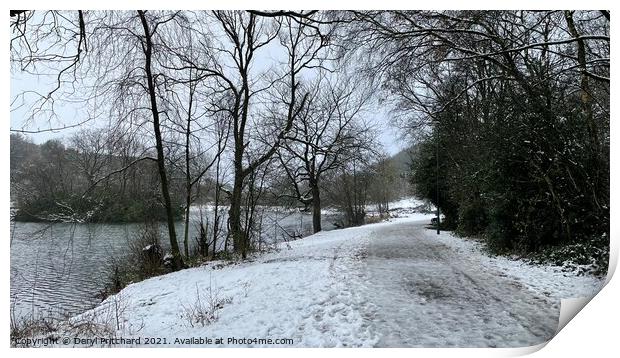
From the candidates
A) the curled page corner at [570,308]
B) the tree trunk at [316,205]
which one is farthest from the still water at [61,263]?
the tree trunk at [316,205]

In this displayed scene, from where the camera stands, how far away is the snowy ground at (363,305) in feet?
11.8

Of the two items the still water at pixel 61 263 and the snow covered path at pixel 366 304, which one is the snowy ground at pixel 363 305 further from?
the still water at pixel 61 263

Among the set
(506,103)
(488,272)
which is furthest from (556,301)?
(506,103)

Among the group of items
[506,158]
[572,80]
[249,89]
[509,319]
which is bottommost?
[509,319]

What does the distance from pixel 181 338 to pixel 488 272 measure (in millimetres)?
4468

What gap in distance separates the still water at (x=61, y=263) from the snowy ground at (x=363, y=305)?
92 centimetres

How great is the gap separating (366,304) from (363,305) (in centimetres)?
5

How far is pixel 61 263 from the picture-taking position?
6.18 meters

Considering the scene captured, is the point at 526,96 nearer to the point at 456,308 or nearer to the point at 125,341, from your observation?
the point at 456,308

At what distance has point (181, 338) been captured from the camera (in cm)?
392

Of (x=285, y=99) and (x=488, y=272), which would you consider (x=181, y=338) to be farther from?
(x=285, y=99)

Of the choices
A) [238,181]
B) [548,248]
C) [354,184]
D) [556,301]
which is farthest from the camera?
[354,184]

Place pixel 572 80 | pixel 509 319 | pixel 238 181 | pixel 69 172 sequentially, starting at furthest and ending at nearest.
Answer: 1. pixel 238 181
2. pixel 69 172
3. pixel 572 80
4. pixel 509 319

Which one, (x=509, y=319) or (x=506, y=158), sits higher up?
(x=506, y=158)
